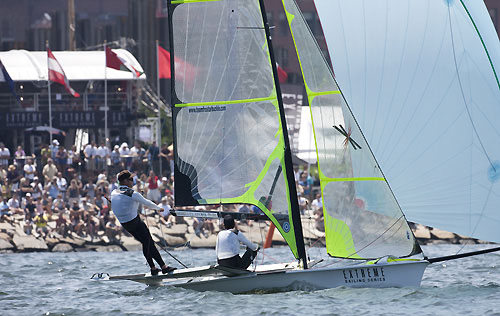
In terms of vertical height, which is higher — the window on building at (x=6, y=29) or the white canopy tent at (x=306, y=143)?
the window on building at (x=6, y=29)

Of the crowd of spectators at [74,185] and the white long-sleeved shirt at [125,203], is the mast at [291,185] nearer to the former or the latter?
the white long-sleeved shirt at [125,203]

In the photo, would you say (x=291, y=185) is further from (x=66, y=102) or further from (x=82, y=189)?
(x=66, y=102)

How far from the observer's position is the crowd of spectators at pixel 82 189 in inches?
1372

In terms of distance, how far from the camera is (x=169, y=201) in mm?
35000

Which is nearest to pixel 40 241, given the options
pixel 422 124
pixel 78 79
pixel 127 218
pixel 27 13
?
pixel 78 79

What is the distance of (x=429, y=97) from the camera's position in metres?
18.6

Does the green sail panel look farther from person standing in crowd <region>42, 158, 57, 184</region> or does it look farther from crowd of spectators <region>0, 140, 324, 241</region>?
person standing in crowd <region>42, 158, 57, 184</region>

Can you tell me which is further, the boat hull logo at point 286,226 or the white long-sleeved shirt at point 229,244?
the boat hull logo at point 286,226

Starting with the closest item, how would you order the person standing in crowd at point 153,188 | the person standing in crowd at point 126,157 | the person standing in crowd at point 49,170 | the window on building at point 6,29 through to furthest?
the person standing in crowd at point 153,188 < the person standing in crowd at point 49,170 < the person standing in crowd at point 126,157 < the window on building at point 6,29

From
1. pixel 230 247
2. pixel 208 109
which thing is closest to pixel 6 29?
pixel 208 109

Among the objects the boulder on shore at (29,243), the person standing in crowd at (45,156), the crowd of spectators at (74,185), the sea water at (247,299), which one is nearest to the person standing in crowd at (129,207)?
the sea water at (247,299)

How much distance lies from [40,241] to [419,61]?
1847cm

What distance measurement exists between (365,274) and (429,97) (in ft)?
9.97

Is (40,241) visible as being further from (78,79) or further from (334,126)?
(334,126)
